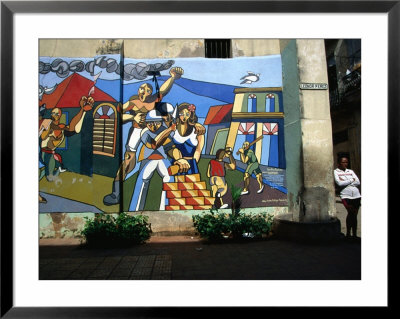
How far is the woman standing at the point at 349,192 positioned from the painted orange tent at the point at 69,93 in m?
4.81

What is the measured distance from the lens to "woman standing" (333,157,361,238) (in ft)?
17.3

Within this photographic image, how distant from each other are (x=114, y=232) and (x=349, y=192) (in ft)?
14.3

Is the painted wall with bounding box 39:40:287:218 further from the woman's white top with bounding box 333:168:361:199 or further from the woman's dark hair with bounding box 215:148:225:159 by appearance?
the woman's white top with bounding box 333:168:361:199

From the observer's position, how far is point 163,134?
5.85m

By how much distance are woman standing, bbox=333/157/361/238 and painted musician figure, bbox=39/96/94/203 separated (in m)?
4.92

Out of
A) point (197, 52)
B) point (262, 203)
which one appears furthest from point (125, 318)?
point (197, 52)

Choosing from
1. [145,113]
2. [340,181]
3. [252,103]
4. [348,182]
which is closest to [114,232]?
[145,113]

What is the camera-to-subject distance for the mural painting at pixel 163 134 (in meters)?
5.75

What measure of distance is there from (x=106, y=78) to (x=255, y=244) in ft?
14.0

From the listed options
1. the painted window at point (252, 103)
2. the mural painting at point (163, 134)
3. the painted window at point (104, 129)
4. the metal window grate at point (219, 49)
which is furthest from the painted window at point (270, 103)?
the painted window at point (104, 129)

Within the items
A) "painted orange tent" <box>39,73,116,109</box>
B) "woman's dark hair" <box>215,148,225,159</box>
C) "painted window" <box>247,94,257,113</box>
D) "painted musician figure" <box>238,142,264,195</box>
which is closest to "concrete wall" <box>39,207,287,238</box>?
"painted musician figure" <box>238,142,264,195</box>

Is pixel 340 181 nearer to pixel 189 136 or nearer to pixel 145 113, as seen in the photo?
pixel 189 136

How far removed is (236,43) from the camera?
5.89m

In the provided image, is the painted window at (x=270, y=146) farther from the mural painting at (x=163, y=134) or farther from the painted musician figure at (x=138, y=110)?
the painted musician figure at (x=138, y=110)
